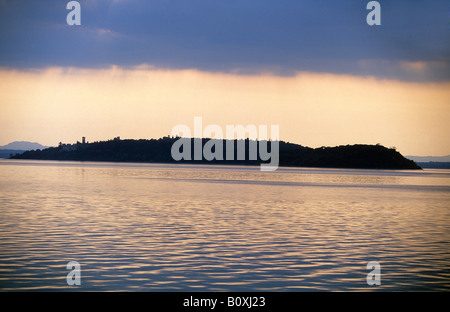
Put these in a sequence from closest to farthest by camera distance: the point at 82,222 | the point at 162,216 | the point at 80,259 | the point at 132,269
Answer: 1. the point at 132,269
2. the point at 80,259
3. the point at 82,222
4. the point at 162,216

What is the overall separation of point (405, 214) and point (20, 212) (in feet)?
90.9

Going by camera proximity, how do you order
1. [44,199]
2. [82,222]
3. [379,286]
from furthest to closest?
[44,199], [82,222], [379,286]

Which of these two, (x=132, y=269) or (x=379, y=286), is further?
(x=132, y=269)

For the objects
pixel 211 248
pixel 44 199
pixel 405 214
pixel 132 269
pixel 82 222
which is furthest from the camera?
pixel 44 199

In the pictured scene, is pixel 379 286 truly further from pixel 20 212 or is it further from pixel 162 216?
pixel 20 212

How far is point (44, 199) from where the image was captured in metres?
50.4

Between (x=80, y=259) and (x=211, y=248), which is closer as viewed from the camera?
(x=80, y=259)

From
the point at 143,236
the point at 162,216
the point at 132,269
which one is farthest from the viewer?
the point at 162,216
